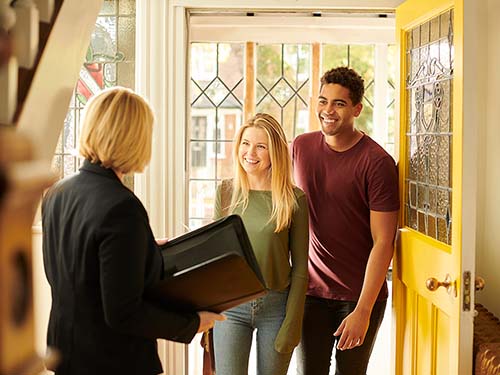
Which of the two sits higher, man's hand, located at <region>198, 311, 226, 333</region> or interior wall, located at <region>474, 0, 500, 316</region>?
interior wall, located at <region>474, 0, 500, 316</region>

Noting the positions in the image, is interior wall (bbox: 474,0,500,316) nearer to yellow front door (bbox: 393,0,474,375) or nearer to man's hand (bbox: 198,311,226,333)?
yellow front door (bbox: 393,0,474,375)

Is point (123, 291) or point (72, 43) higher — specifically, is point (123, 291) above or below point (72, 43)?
below

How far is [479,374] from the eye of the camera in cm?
265

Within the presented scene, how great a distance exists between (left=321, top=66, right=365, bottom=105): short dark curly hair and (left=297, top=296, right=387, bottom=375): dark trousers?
2.73ft

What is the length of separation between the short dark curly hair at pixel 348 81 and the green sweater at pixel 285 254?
0.51m

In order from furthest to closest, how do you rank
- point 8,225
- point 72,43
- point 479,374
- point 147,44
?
point 147,44, point 479,374, point 72,43, point 8,225

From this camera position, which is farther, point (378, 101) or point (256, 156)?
point (378, 101)

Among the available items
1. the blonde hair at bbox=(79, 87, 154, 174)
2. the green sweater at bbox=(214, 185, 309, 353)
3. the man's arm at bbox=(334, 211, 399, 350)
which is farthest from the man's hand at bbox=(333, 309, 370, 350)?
the blonde hair at bbox=(79, 87, 154, 174)

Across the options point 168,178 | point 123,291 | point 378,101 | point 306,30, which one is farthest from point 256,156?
point 378,101

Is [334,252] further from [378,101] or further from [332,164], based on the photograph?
[378,101]

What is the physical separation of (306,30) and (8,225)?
4443 millimetres

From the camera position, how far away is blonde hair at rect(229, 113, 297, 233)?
2.92 metres

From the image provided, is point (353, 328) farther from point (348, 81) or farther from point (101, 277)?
point (101, 277)

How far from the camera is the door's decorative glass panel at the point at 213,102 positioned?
562cm
